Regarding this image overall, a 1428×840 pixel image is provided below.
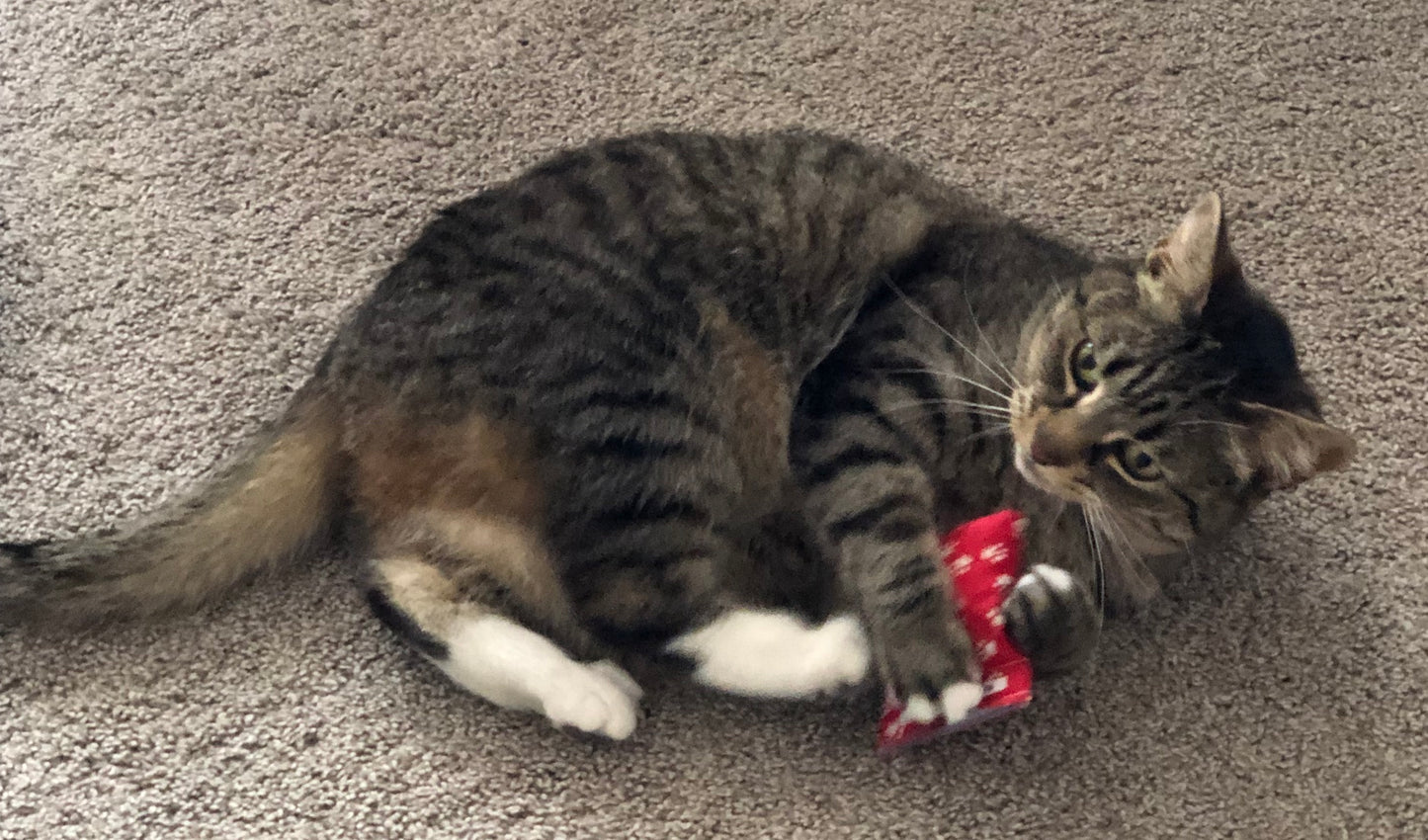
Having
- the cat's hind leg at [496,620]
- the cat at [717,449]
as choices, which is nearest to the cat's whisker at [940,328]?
the cat at [717,449]

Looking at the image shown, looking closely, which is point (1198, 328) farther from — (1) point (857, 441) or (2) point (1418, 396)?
(2) point (1418, 396)

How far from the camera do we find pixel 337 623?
1233mm

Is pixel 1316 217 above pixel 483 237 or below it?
below

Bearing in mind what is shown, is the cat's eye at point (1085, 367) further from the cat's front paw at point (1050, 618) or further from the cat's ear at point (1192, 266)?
the cat's front paw at point (1050, 618)

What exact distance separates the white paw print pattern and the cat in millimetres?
40

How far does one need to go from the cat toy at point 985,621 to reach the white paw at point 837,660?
1.8 inches

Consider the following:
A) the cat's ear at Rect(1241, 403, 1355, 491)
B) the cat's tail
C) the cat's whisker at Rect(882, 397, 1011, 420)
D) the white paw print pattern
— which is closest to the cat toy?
the white paw print pattern

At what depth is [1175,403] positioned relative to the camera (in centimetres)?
109

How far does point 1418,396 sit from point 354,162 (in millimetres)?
1431

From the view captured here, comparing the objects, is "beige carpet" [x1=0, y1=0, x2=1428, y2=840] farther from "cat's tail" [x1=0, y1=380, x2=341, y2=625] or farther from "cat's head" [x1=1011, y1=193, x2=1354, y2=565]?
"cat's head" [x1=1011, y1=193, x2=1354, y2=565]

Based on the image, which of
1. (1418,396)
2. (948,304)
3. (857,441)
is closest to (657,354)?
(857,441)

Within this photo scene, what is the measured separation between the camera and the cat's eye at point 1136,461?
43.8 inches

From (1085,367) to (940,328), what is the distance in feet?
0.57

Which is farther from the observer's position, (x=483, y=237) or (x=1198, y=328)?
(x=483, y=237)
